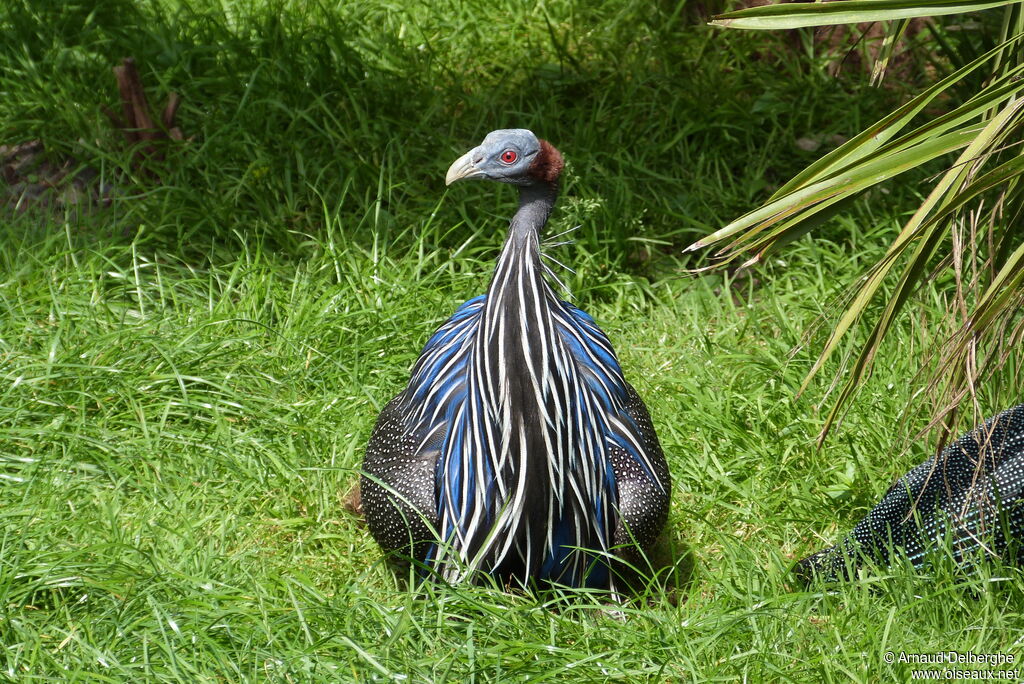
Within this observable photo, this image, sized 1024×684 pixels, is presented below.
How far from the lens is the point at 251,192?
14.7 ft

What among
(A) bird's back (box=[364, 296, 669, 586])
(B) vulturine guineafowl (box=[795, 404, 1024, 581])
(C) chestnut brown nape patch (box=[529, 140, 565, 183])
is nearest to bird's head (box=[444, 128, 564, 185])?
(C) chestnut brown nape patch (box=[529, 140, 565, 183])

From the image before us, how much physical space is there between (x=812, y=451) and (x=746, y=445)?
20cm

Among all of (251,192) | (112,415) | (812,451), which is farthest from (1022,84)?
(251,192)

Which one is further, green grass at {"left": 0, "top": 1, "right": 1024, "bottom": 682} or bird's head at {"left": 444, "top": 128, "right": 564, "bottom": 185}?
bird's head at {"left": 444, "top": 128, "right": 564, "bottom": 185}

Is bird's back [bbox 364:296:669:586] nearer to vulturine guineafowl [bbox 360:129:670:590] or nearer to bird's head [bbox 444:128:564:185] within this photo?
vulturine guineafowl [bbox 360:129:670:590]

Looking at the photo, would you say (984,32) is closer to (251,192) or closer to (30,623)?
(251,192)

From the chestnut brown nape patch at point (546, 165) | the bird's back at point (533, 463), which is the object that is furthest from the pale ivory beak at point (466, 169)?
the bird's back at point (533, 463)

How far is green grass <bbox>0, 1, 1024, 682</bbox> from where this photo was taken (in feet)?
8.66

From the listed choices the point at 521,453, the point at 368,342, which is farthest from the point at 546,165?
the point at 368,342

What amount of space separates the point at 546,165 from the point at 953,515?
1324mm

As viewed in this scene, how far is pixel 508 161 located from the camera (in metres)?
2.78

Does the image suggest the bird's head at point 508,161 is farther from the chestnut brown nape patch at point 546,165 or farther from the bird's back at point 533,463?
the bird's back at point 533,463

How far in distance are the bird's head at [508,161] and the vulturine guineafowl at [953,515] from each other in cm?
119

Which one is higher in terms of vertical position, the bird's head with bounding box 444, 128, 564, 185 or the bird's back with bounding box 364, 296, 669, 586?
the bird's head with bounding box 444, 128, 564, 185
